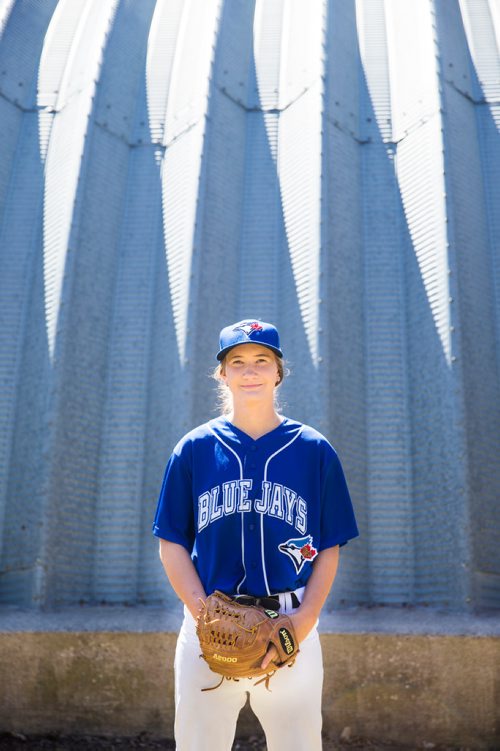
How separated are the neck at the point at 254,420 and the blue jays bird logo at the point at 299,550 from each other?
39 centimetres

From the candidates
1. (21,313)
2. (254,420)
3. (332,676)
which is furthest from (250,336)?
(21,313)

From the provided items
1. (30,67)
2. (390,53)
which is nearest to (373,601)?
(390,53)

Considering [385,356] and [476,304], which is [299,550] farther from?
[476,304]

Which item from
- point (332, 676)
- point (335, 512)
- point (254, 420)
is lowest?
point (332, 676)

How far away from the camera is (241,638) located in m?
2.09

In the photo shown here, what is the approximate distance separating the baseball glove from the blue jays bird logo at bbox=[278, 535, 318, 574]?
211 millimetres

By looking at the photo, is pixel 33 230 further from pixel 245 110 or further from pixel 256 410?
pixel 256 410

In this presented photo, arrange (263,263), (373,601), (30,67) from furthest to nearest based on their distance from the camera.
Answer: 1. (30,67)
2. (263,263)
3. (373,601)

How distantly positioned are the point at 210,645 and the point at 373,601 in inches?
108

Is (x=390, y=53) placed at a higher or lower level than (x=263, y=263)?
higher

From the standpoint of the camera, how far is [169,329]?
5.30 metres

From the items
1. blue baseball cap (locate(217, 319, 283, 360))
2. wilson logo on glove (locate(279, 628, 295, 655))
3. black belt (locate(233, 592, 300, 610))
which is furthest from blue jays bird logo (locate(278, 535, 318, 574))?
blue baseball cap (locate(217, 319, 283, 360))

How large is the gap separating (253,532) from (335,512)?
324mm

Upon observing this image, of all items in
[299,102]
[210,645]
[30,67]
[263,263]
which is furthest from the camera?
[30,67]
